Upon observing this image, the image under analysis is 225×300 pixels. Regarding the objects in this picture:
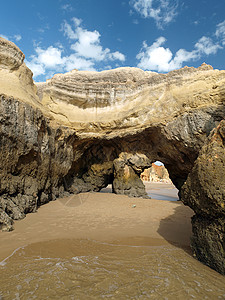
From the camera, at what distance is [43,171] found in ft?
29.1

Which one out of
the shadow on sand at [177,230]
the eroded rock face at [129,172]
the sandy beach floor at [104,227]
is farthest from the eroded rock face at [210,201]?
the eroded rock face at [129,172]

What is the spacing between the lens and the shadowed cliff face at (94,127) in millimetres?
7242

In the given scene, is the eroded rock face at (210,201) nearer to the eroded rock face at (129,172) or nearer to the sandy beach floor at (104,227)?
the sandy beach floor at (104,227)

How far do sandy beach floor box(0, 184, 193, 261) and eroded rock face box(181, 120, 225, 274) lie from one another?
120 cm

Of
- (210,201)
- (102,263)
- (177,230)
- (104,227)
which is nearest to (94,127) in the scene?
(104,227)

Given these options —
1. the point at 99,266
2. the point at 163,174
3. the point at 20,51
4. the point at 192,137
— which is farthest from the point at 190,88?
the point at 163,174

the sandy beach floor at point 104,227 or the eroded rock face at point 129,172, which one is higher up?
the eroded rock face at point 129,172

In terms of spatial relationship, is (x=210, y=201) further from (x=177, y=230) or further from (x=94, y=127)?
(x=94, y=127)

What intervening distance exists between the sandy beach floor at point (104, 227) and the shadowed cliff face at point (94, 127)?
74cm

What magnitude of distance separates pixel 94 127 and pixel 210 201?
11049 mm

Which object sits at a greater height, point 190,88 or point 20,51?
point 20,51

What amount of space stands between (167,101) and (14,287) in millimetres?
11726

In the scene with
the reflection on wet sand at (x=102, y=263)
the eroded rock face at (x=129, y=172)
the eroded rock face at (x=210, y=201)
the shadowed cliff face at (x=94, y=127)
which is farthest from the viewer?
the eroded rock face at (x=129, y=172)

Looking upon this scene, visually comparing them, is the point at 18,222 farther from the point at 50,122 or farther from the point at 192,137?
the point at 192,137
